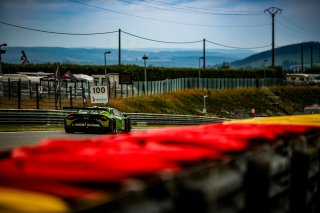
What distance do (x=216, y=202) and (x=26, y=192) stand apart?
107cm

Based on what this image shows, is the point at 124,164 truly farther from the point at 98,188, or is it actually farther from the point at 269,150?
the point at 269,150

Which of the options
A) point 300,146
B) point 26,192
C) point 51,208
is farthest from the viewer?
point 300,146

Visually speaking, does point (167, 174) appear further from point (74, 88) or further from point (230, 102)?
point (230, 102)

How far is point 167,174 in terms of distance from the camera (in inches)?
107

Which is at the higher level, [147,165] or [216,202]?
[147,165]

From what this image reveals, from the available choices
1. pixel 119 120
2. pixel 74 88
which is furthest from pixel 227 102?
pixel 119 120

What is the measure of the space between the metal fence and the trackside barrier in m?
31.1

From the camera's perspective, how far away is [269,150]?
3947mm

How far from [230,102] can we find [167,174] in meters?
82.8

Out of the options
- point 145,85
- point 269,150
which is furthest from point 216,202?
point 145,85

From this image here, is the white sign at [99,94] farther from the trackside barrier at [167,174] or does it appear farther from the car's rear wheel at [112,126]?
the trackside barrier at [167,174]

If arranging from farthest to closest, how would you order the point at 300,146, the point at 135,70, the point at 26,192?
the point at 135,70 → the point at 300,146 → the point at 26,192

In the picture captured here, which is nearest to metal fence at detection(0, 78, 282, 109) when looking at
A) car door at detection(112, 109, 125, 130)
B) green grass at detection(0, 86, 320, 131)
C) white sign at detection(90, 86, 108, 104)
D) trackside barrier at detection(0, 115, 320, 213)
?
green grass at detection(0, 86, 320, 131)

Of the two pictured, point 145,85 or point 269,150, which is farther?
point 145,85
